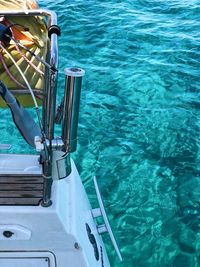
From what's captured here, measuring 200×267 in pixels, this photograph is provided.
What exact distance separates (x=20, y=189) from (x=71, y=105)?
761mm

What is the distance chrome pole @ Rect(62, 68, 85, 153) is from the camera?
1854 millimetres

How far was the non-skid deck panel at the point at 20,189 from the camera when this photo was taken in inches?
91.0

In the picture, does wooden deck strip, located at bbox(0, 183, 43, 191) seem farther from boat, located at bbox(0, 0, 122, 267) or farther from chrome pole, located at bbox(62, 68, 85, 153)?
chrome pole, located at bbox(62, 68, 85, 153)

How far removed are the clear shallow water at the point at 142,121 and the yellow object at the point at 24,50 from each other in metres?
1.65

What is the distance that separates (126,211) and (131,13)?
6075 millimetres

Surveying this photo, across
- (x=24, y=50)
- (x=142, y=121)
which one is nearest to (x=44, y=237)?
(x=24, y=50)

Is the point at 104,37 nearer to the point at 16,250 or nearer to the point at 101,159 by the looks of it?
the point at 101,159

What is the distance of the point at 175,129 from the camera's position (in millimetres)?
5449

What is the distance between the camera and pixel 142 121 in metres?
5.63

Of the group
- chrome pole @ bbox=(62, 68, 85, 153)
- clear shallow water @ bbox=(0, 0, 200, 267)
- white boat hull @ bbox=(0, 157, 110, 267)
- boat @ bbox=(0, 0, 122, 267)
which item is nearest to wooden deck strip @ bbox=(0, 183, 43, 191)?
boat @ bbox=(0, 0, 122, 267)

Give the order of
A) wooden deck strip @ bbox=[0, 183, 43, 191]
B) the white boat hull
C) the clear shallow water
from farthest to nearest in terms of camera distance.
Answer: the clear shallow water → wooden deck strip @ bbox=[0, 183, 43, 191] → the white boat hull

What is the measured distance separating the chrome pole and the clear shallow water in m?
2.03

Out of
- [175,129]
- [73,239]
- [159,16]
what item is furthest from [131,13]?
[73,239]

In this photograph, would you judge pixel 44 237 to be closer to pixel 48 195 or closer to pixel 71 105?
pixel 48 195
